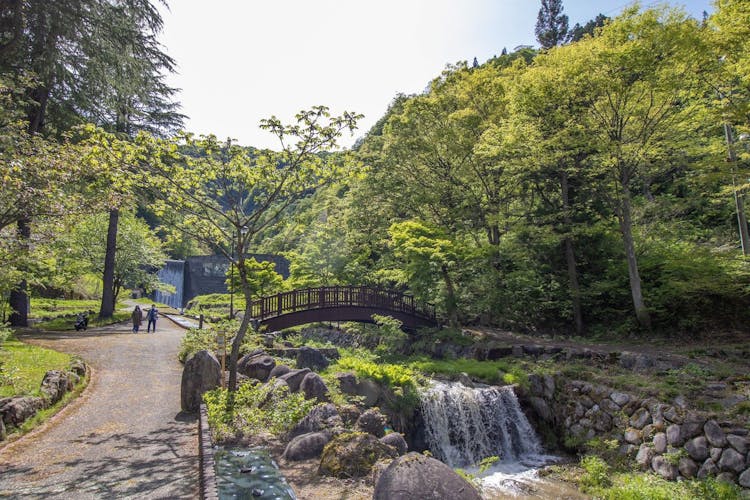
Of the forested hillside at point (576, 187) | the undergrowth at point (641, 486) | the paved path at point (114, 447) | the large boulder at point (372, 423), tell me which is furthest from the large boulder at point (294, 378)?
the undergrowth at point (641, 486)

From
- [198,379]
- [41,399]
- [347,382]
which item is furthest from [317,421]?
[41,399]

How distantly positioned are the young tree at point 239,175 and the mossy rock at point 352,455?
3214mm

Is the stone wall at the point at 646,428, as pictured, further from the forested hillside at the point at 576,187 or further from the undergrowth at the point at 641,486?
the forested hillside at the point at 576,187

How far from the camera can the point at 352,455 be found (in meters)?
7.12

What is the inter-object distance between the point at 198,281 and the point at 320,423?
147ft

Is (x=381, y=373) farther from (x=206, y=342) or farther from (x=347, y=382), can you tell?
(x=206, y=342)

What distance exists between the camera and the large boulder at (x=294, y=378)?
10.7m

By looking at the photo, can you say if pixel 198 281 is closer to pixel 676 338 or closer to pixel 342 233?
pixel 342 233

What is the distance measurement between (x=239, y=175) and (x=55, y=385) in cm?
664

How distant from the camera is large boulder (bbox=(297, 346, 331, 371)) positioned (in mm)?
13688

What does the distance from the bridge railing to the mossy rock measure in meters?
12.3

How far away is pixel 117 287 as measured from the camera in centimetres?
3219

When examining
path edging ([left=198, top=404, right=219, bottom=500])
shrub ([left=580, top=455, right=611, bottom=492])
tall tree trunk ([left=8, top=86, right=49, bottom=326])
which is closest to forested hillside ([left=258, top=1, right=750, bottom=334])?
path edging ([left=198, top=404, right=219, bottom=500])

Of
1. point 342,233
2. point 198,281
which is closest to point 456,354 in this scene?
point 342,233
